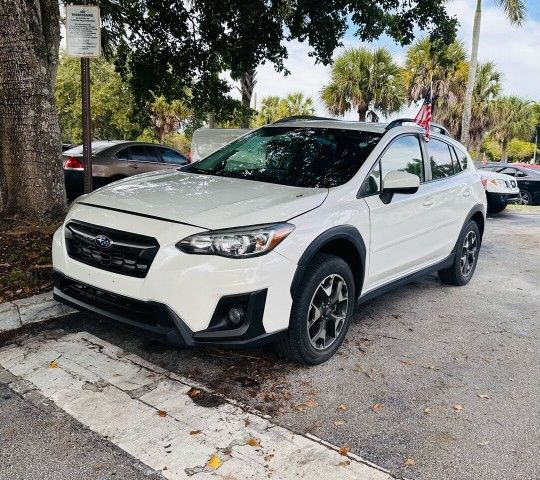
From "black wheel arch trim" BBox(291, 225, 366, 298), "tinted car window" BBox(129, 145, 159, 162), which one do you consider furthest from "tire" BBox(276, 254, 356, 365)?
"tinted car window" BBox(129, 145, 159, 162)

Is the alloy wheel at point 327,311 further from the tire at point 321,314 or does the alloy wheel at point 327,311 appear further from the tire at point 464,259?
the tire at point 464,259

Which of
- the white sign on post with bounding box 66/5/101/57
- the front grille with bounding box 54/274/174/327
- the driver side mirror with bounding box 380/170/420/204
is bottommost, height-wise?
the front grille with bounding box 54/274/174/327

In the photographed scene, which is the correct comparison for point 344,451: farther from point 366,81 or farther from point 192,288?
point 366,81

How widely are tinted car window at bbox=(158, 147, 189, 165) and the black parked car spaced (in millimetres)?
9510

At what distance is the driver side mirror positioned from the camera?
3.89 metres

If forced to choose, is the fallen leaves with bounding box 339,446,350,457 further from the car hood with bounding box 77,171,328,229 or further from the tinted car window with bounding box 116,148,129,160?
the tinted car window with bounding box 116,148,129,160

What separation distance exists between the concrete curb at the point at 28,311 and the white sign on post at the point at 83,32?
241 centimetres

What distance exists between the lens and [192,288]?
116 inches

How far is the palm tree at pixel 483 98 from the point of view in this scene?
99.8 ft

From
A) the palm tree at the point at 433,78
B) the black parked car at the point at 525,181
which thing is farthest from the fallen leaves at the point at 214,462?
the palm tree at the point at 433,78

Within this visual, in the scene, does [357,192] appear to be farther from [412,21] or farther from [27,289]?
[412,21]

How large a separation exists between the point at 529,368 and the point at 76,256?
331 cm

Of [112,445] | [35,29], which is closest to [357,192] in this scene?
[112,445]

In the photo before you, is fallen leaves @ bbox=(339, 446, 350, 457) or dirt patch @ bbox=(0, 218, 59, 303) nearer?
fallen leaves @ bbox=(339, 446, 350, 457)
